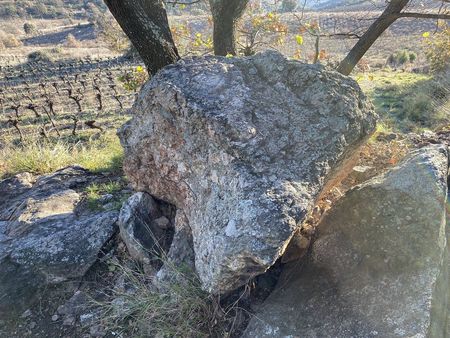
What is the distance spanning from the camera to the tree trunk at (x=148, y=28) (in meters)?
3.65

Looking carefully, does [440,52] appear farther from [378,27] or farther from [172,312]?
[172,312]

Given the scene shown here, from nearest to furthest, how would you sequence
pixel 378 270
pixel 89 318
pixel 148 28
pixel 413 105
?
1. pixel 378 270
2. pixel 89 318
3. pixel 148 28
4. pixel 413 105

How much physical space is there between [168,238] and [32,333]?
3.95 feet

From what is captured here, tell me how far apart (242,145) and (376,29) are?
11.1 feet

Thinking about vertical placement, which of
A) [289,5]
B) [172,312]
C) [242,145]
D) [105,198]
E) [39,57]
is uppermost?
[289,5]

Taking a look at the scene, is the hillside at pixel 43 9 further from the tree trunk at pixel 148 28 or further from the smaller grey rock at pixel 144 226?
the smaller grey rock at pixel 144 226

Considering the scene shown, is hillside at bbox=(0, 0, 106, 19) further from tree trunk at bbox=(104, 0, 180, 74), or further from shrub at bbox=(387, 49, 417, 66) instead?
tree trunk at bbox=(104, 0, 180, 74)

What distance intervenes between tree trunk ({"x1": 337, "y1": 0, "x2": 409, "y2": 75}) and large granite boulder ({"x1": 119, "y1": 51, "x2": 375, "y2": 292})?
2229 millimetres

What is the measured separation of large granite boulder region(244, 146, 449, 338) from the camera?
206cm

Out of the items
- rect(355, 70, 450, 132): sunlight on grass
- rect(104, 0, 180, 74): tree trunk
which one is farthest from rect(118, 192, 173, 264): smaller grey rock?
rect(355, 70, 450, 132): sunlight on grass

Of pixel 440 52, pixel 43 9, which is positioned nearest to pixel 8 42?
pixel 43 9

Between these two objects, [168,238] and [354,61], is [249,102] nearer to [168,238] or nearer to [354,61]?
[168,238]

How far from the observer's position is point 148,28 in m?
3.77

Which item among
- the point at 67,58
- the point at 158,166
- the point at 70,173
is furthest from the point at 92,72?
the point at 158,166
